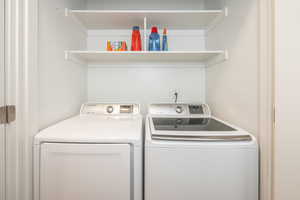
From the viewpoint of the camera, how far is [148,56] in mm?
1829

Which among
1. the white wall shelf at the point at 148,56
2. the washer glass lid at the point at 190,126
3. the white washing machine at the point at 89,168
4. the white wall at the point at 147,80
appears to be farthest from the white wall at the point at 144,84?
the white washing machine at the point at 89,168

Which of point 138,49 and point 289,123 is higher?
point 138,49

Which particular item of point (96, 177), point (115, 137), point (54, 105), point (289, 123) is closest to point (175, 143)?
point (115, 137)

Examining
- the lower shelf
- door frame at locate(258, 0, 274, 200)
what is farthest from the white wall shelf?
door frame at locate(258, 0, 274, 200)

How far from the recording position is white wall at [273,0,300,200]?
87 cm

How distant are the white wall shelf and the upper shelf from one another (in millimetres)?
397

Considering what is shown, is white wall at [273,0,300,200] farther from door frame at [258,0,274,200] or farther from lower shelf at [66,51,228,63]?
lower shelf at [66,51,228,63]

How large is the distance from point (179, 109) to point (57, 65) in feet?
4.38

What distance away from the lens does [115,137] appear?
1041 millimetres

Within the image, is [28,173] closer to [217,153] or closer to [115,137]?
[115,137]

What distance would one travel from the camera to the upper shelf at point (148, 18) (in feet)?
5.32

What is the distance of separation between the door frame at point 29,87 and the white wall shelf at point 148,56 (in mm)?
528

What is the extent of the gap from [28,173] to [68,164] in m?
0.32

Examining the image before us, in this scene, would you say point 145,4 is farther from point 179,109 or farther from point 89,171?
point 89,171
